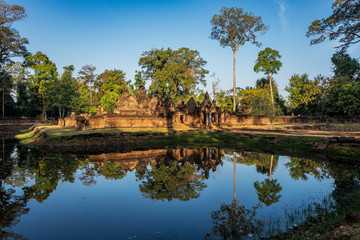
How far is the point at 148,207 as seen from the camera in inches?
235

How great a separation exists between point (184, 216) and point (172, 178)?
3.16m

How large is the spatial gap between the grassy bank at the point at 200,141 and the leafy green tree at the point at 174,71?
78.7 ft

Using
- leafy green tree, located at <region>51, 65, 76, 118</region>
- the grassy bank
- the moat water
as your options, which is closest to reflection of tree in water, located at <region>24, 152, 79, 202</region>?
the moat water

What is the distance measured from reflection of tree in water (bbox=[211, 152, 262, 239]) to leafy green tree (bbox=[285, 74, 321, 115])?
3392 cm

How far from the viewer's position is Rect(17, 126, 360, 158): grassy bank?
1304 cm

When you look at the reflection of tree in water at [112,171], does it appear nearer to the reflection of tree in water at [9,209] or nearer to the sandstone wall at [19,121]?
the reflection of tree in water at [9,209]

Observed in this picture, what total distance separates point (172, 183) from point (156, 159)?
4205mm

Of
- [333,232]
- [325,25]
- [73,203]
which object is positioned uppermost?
[325,25]

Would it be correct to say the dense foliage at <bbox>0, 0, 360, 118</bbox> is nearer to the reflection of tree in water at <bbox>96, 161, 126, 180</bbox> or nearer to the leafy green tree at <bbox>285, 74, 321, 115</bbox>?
the leafy green tree at <bbox>285, 74, 321, 115</bbox>

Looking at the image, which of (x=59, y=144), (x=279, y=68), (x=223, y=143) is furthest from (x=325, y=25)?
(x=279, y=68)

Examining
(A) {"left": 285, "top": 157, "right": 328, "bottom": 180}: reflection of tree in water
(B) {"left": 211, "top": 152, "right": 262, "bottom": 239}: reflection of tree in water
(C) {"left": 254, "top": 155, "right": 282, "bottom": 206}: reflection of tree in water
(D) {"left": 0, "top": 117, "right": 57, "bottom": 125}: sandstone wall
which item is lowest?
(C) {"left": 254, "top": 155, "right": 282, "bottom": 206}: reflection of tree in water

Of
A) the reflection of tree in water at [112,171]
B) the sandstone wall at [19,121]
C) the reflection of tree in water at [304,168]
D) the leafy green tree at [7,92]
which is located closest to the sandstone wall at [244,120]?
the reflection of tree in water at [304,168]

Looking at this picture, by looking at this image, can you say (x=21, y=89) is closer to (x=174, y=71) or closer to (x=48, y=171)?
(x=174, y=71)

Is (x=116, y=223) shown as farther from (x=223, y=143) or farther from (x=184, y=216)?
(x=223, y=143)
